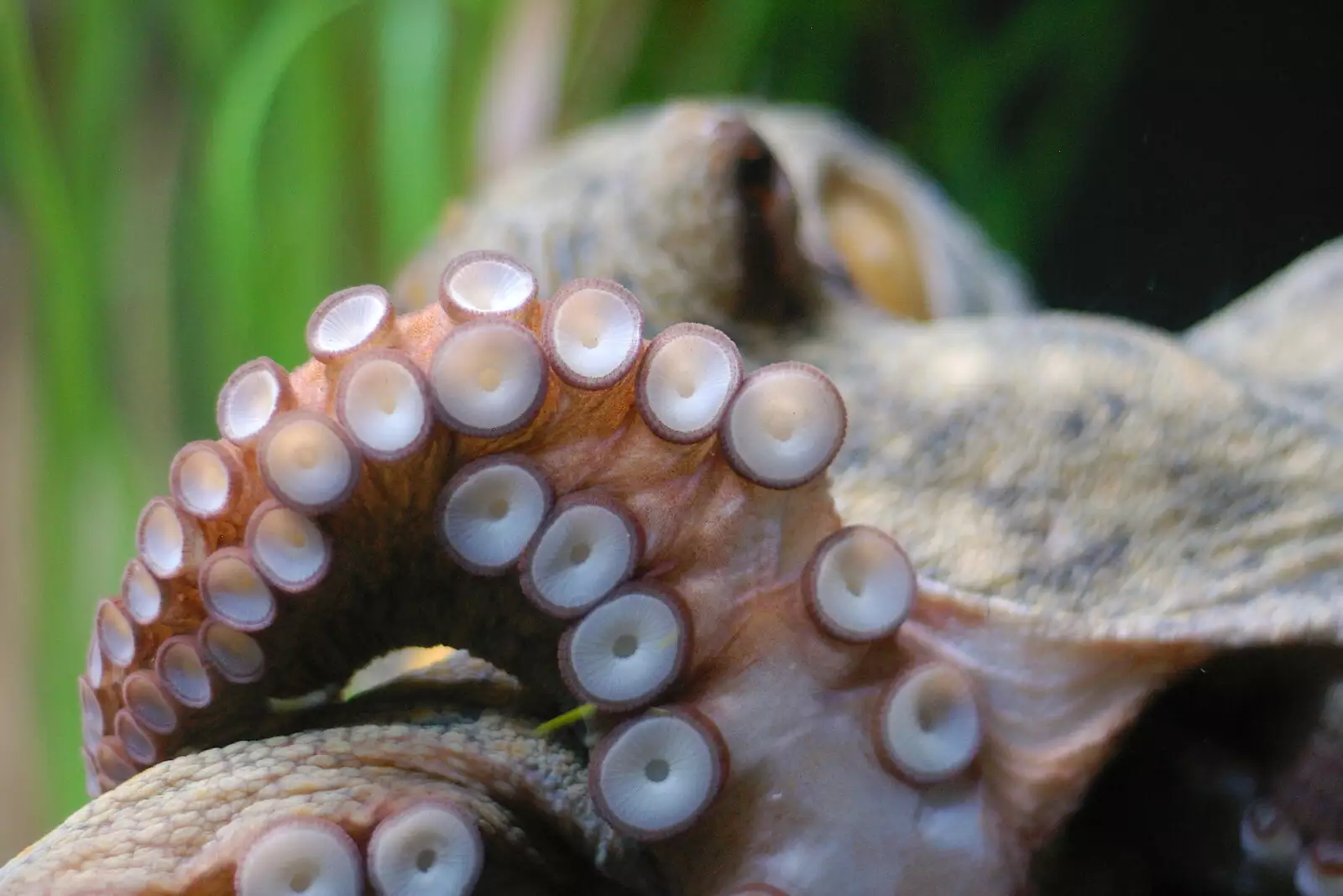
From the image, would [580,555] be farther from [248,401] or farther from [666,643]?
[248,401]

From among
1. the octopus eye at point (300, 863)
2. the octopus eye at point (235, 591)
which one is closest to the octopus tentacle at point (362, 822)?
the octopus eye at point (300, 863)

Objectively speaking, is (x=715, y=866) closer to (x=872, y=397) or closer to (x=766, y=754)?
(x=766, y=754)

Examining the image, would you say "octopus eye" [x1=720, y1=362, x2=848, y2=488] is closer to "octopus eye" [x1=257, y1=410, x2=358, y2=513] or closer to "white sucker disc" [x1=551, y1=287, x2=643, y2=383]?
"white sucker disc" [x1=551, y1=287, x2=643, y2=383]

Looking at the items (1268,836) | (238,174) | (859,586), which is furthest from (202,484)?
(238,174)

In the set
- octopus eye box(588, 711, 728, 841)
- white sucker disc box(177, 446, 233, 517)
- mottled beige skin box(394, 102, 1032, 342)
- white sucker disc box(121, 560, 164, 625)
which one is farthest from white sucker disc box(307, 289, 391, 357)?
mottled beige skin box(394, 102, 1032, 342)

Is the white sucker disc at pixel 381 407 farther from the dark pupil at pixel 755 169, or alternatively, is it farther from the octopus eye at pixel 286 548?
the dark pupil at pixel 755 169

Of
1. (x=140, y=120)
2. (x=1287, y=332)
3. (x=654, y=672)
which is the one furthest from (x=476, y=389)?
(x=140, y=120)
